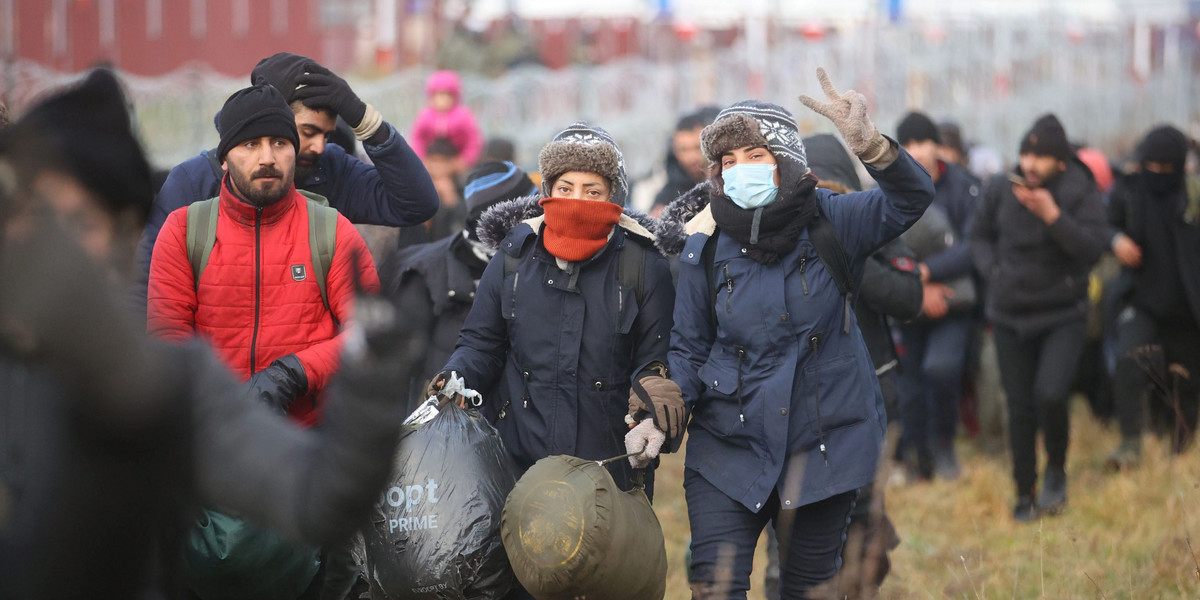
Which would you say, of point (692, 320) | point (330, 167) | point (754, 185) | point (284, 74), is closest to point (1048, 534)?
point (692, 320)

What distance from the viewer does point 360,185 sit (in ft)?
15.8

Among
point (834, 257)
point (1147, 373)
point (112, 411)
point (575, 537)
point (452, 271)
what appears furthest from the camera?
point (1147, 373)

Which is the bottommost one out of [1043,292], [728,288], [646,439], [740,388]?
[1043,292]

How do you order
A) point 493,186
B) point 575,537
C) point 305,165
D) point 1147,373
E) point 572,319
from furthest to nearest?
point 1147,373
point 493,186
point 305,165
point 572,319
point 575,537

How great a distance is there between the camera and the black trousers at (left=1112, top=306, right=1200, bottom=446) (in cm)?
775

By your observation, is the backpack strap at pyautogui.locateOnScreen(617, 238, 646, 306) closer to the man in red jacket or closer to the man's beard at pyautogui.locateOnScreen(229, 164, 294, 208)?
the man in red jacket

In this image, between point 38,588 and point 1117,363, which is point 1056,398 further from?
point 38,588

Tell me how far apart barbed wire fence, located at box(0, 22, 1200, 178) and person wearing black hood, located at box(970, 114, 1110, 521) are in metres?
4.32

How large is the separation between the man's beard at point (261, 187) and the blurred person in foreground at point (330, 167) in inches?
13.5

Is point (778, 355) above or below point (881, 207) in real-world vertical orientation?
below

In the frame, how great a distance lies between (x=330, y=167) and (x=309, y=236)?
2.81 feet

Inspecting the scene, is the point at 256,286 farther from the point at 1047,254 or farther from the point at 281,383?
the point at 1047,254

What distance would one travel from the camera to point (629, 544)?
367cm

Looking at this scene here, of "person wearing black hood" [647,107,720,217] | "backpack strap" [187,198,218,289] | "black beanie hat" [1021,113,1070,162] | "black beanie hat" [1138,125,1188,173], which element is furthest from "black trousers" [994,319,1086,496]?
"backpack strap" [187,198,218,289]
